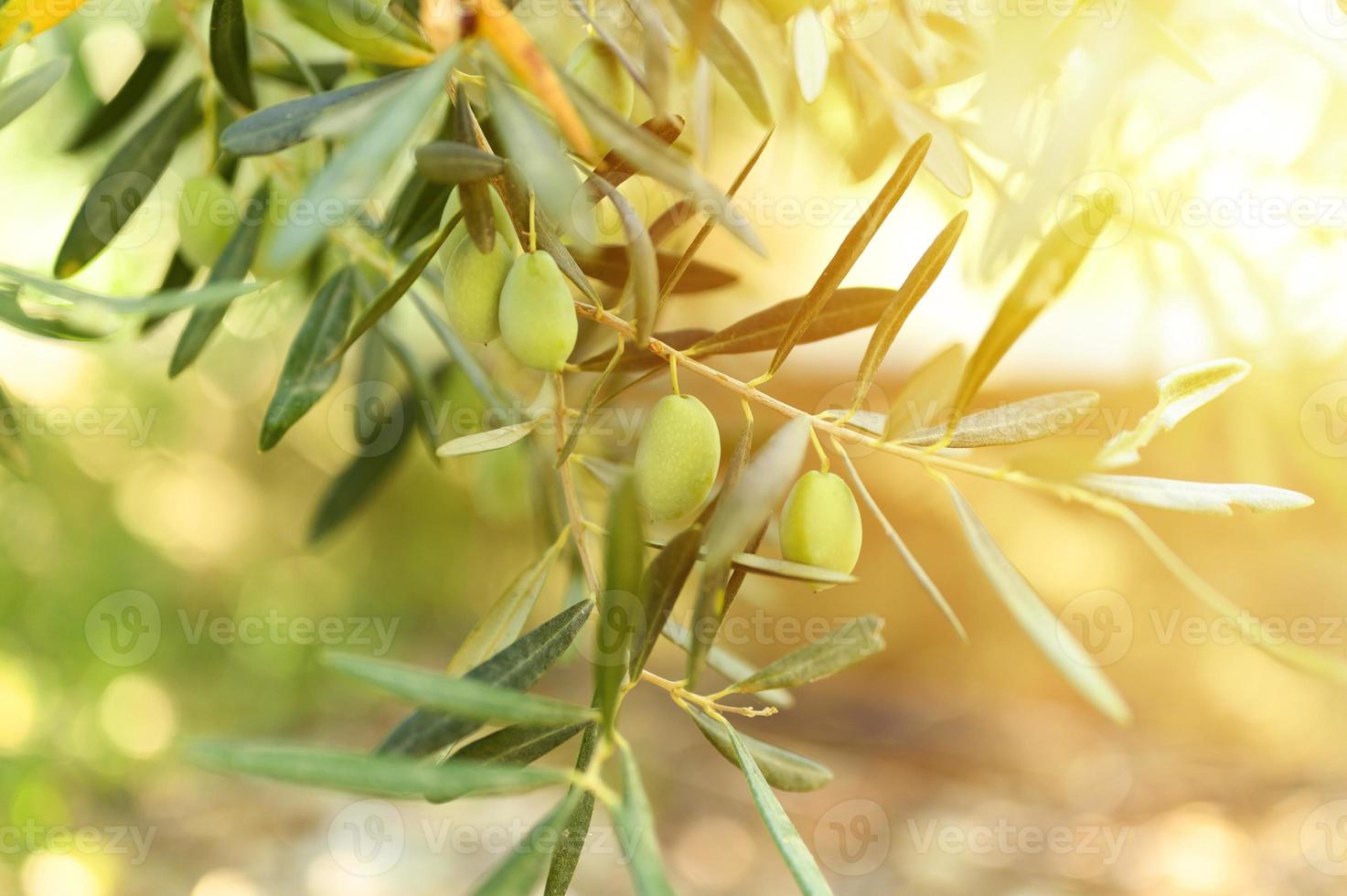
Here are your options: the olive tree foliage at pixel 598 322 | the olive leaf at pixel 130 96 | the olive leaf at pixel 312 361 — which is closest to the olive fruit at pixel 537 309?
the olive tree foliage at pixel 598 322

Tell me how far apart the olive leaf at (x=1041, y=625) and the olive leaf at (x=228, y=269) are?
39 cm

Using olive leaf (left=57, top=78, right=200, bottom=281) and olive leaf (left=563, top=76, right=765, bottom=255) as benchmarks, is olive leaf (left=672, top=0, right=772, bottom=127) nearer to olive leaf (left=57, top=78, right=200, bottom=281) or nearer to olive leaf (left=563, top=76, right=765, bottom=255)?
olive leaf (left=563, top=76, right=765, bottom=255)

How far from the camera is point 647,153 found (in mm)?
283

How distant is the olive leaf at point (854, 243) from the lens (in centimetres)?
35

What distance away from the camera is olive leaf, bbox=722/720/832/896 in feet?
0.97

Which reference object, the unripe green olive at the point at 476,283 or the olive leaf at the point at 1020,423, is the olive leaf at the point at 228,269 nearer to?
the unripe green olive at the point at 476,283

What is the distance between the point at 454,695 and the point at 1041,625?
0.19 m

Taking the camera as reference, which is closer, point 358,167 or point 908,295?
point 358,167

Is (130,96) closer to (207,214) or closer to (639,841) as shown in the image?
(207,214)

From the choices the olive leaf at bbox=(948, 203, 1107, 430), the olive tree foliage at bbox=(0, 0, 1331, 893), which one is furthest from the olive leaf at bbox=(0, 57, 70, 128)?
the olive leaf at bbox=(948, 203, 1107, 430)

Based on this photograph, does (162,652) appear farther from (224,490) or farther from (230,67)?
(230,67)

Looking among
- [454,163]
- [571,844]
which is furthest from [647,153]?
[571,844]

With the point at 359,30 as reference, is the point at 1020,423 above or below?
below

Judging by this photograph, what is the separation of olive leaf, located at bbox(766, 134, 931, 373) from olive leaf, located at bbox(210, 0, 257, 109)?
31 cm
